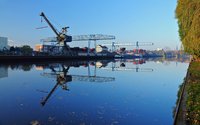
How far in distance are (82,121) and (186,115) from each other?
14.4 feet

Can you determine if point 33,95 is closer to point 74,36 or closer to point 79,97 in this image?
point 79,97

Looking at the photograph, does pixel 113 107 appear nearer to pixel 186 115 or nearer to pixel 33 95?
pixel 186 115

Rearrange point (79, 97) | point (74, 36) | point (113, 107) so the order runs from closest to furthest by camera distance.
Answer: point (113, 107) < point (79, 97) < point (74, 36)

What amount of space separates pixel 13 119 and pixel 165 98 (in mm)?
10722

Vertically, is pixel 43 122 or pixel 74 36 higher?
pixel 74 36

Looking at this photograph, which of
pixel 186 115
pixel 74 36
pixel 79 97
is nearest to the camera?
pixel 186 115

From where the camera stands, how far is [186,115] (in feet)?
32.4

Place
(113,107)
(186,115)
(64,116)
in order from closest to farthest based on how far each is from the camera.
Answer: (186,115)
(64,116)
(113,107)

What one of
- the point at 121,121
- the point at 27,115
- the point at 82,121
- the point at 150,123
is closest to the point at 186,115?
the point at 150,123

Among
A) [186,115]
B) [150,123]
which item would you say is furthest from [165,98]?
[186,115]

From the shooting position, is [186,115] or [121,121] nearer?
[186,115]

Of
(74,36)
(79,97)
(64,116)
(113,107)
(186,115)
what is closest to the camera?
(186,115)

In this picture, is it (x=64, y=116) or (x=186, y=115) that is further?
(x=64, y=116)

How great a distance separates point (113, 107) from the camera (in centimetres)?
1429
